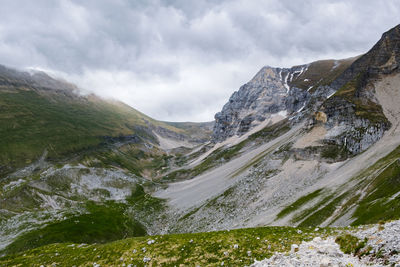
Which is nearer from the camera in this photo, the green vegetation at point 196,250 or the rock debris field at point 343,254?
the rock debris field at point 343,254

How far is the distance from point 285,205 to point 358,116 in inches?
3002

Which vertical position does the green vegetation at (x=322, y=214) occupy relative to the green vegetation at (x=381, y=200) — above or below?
below

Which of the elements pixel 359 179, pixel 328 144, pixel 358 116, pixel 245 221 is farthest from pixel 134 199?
pixel 358 116

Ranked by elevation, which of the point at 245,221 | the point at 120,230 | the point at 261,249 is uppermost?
the point at 261,249

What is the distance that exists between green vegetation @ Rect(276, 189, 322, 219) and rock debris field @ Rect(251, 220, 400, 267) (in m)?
55.2

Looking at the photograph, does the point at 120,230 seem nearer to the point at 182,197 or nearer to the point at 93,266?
the point at 182,197

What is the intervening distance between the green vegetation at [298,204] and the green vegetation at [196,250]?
49166 millimetres

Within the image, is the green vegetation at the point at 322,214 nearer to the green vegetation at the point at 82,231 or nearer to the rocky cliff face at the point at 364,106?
the rocky cliff face at the point at 364,106

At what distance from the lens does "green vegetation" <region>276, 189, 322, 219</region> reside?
70619 mm

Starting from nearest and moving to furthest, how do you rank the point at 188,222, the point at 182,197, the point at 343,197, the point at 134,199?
the point at 343,197, the point at 188,222, the point at 182,197, the point at 134,199

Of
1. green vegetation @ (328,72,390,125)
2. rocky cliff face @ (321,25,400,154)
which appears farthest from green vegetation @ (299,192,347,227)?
green vegetation @ (328,72,390,125)

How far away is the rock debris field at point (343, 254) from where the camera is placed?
13.8m

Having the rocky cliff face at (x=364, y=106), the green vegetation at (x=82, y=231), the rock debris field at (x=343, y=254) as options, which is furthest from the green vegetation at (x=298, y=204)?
the rock debris field at (x=343, y=254)

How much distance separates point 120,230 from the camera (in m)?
86.9
